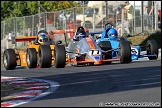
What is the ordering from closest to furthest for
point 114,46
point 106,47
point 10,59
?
1. point 106,47
2. point 114,46
3. point 10,59

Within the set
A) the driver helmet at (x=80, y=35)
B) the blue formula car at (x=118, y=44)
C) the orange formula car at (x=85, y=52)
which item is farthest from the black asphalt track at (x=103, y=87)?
the driver helmet at (x=80, y=35)

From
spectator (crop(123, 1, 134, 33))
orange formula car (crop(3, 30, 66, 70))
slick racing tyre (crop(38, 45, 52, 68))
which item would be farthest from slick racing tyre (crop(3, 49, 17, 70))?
Result: spectator (crop(123, 1, 134, 33))

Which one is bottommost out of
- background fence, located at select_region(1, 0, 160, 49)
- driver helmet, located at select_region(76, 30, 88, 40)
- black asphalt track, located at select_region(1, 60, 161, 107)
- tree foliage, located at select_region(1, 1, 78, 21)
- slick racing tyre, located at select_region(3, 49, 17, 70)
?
black asphalt track, located at select_region(1, 60, 161, 107)

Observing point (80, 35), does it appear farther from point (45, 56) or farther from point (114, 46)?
point (45, 56)

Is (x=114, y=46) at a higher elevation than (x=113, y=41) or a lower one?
lower

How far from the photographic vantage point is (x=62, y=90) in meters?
11.4

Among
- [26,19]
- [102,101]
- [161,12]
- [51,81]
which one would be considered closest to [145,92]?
[102,101]

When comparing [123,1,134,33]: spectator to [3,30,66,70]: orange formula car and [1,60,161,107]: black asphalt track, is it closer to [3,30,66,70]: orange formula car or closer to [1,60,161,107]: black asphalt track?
[3,30,66,70]: orange formula car

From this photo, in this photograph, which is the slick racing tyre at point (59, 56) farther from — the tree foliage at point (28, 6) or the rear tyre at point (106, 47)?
the tree foliage at point (28, 6)

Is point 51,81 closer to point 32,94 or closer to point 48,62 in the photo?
point 32,94

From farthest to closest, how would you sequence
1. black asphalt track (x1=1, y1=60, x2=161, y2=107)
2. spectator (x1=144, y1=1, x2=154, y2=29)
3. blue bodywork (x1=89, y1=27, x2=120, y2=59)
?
1. spectator (x1=144, y1=1, x2=154, y2=29)
2. blue bodywork (x1=89, y1=27, x2=120, y2=59)
3. black asphalt track (x1=1, y1=60, x2=161, y2=107)

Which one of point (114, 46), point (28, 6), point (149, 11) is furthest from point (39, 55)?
point (28, 6)

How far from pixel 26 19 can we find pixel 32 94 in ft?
84.1

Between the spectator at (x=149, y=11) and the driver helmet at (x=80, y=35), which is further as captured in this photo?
the spectator at (x=149, y=11)
